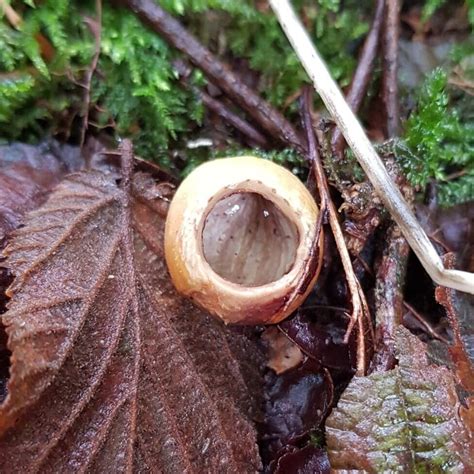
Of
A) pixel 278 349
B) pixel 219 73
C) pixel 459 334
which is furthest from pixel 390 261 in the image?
pixel 219 73

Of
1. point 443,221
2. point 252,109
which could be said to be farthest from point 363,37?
point 443,221

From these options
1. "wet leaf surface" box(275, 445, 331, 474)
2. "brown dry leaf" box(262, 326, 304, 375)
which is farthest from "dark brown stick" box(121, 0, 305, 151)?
"wet leaf surface" box(275, 445, 331, 474)

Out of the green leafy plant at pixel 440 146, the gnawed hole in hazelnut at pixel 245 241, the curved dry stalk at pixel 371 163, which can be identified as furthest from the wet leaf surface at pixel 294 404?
the green leafy plant at pixel 440 146

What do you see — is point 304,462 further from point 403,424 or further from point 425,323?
point 425,323

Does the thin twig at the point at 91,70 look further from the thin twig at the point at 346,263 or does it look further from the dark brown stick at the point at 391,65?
the dark brown stick at the point at 391,65

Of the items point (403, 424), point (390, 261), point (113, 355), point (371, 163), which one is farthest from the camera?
point (390, 261)

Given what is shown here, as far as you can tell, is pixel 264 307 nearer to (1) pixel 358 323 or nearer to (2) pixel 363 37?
(1) pixel 358 323
